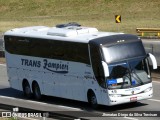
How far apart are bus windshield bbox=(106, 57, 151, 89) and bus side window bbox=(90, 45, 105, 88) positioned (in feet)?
0.97

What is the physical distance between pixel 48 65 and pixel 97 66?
3664mm

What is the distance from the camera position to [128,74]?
21.2 meters

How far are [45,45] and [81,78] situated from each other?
2757mm

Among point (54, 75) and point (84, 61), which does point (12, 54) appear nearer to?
point (54, 75)

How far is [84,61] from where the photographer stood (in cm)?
2214

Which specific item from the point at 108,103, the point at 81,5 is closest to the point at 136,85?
the point at 108,103

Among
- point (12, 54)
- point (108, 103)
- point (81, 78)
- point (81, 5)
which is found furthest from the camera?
point (81, 5)

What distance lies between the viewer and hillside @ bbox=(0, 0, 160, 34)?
69625 mm

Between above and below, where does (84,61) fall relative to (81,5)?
above

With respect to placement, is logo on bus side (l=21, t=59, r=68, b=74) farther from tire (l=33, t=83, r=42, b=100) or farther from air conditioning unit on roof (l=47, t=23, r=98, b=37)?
air conditioning unit on roof (l=47, t=23, r=98, b=37)

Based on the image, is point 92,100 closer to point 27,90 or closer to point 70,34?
point 70,34

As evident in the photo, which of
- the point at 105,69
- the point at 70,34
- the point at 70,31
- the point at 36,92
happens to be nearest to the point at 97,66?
the point at 105,69

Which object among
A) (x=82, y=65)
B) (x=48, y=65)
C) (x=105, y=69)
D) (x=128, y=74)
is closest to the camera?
(x=105, y=69)

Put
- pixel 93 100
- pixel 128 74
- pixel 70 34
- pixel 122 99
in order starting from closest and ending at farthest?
pixel 122 99 → pixel 128 74 → pixel 93 100 → pixel 70 34
